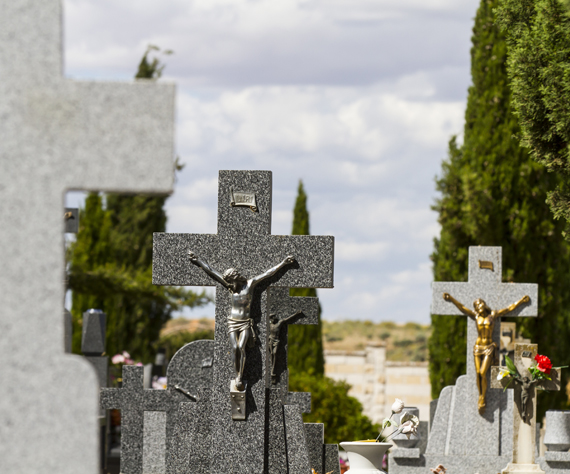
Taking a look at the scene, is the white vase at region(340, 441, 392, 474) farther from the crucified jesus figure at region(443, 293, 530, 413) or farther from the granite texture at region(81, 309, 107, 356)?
the granite texture at region(81, 309, 107, 356)

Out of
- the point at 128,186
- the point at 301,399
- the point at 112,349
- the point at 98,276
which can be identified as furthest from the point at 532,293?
the point at 112,349

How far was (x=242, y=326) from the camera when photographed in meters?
6.95

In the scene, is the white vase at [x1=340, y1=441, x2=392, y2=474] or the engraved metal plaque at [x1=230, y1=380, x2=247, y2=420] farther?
the engraved metal plaque at [x1=230, y1=380, x2=247, y2=420]

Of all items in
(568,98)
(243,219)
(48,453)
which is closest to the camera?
(48,453)

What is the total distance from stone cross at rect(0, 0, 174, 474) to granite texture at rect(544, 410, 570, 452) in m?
8.04

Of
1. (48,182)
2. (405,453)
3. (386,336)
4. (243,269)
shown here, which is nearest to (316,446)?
(405,453)

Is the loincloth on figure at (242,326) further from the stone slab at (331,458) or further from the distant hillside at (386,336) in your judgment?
the distant hillside at (386,336)

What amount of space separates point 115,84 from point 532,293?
878 centimetres

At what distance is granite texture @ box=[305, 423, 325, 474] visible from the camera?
372 inches

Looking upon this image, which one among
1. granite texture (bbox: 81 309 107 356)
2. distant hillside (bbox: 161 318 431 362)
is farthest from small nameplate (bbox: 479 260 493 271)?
distant hillside (bbox: 161 318 431 362)

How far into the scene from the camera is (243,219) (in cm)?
712

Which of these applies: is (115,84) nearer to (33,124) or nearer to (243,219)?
(33,124)

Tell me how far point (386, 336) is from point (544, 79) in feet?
118

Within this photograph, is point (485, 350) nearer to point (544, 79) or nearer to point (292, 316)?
point (292, 316)
